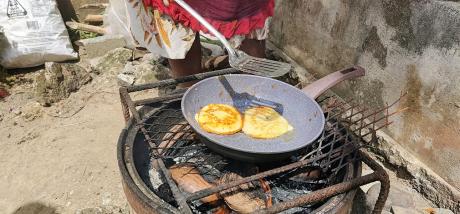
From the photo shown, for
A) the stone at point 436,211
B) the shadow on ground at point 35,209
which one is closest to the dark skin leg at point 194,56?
the shadow on ground at point 35,209

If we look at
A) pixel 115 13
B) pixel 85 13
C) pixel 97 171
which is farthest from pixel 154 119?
pixel 85 13

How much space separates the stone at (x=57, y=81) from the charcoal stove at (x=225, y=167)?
2.40 meters

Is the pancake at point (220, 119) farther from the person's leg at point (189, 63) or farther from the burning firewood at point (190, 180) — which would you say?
the person's leg at point (189, 63)

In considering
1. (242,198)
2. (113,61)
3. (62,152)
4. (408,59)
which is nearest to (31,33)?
(113,61)

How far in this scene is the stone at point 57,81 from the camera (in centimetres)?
440

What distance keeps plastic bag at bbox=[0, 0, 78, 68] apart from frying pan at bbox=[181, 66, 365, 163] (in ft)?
11.0

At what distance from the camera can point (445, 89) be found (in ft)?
8.80

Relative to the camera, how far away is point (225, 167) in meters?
2.29

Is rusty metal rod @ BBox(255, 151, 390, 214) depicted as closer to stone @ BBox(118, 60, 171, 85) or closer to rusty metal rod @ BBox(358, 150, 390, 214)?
rusty metal rod @ BBox(358, 150, 390, 214)

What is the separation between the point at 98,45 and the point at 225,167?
359 centimetres

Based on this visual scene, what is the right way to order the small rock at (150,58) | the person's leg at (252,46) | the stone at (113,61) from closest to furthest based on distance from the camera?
the person's leg at (252,46) < the small rock at (150,58) < the stone at (113,61)

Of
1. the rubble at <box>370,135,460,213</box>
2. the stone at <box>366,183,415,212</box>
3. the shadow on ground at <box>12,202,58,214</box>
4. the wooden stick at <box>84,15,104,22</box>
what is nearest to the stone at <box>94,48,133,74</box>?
the wooden stick at <box>84,15,104,22</box>

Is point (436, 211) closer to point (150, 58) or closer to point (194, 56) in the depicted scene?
point (194, 56)

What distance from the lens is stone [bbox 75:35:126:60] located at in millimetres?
5172
